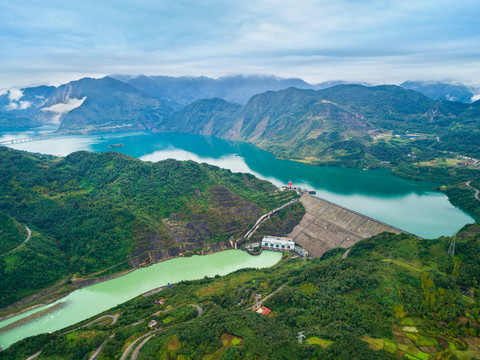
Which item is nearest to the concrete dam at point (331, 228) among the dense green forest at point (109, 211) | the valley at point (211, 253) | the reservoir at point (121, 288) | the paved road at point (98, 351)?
the valley at point (211, 253)

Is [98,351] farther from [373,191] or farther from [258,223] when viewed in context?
[373,191]

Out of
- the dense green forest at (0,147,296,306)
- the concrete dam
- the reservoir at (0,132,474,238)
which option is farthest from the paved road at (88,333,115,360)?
the reservoir at (0,132,474,238)

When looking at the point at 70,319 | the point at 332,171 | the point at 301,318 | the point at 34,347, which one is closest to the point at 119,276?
the point at 70,319

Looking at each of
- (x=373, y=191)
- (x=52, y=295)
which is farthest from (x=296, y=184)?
(x=52, y=295)

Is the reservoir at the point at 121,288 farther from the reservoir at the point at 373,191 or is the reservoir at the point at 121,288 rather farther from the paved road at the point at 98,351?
the reservoir at the point at 373,191

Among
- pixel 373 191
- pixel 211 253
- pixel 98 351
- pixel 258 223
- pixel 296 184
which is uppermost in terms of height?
pixel 98 351

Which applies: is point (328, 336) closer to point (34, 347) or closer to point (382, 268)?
point (382, 268)

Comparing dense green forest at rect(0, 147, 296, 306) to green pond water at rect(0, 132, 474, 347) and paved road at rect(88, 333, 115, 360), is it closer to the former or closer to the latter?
green pond water at rect(0, 132, 474, 347)
